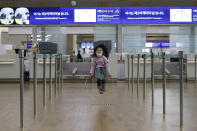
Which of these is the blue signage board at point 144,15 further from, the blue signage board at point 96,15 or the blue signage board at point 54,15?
the blue signage board at point 54,15

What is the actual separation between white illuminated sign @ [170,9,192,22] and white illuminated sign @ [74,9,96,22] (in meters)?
3.39

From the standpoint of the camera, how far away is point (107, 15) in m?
13.6

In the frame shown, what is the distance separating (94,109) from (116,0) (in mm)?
9517

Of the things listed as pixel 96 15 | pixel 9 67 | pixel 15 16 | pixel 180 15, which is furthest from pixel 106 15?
pixel 9 67

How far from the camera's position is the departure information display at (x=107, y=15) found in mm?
13500

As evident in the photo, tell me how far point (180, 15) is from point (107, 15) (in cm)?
314

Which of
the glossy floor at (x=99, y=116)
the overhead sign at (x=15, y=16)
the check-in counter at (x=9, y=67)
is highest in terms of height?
the overhead sign at (x=15, y=16)

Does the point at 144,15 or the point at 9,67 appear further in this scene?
the point at 144,15

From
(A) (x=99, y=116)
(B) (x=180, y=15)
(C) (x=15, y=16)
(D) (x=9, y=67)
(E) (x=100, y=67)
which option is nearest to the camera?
(A) (x=99, y=116)

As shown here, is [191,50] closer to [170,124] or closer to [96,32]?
[96,32]

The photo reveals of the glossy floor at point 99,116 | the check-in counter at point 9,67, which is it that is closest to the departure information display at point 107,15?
the check-in counter at point 9,67

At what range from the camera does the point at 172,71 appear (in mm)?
11477

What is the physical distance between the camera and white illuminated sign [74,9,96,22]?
13531mm

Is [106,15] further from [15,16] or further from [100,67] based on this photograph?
[100,67]
